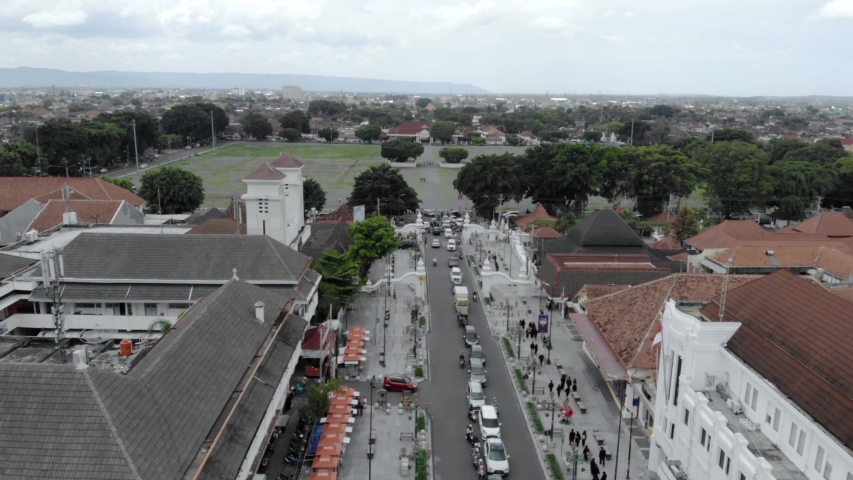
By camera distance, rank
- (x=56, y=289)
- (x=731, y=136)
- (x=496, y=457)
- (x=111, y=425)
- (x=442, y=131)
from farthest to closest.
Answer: (x=442, y=131)
(x=731, y=136)
(x=496, y=457)
(x=56, y=289)
(x=111, y=425)

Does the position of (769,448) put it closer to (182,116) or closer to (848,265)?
(848,265)

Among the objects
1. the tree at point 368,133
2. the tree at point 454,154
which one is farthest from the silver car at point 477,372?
the tree at point 368,133

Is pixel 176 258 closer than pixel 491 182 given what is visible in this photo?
Yes

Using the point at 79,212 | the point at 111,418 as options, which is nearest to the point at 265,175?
the point at 79,212

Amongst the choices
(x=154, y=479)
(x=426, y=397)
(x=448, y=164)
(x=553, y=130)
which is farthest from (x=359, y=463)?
(x=553, y=130)

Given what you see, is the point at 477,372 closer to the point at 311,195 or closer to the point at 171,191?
the point at 311,195

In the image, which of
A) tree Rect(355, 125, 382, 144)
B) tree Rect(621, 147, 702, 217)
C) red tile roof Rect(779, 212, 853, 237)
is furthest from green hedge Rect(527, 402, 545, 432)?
tree Rect(355, 125, 382, 144)

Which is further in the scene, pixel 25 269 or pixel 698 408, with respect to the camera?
pixel 25 269
